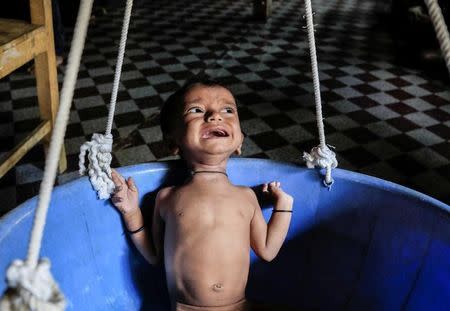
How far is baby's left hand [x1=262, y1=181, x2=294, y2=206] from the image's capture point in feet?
3.71

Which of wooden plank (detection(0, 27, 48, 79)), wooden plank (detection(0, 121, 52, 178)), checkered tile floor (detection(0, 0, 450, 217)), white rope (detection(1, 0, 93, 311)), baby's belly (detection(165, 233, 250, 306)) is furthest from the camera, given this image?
checkered tile floor (detection(0, 0, 450, 217))

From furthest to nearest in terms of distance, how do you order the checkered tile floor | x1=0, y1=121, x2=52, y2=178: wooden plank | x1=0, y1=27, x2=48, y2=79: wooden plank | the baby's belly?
the checkered tile floor, x1=0, y1=121, x2=52, y2=178: wooden plank, x1=0, y1=27, x2=48, y2=79: wooden plank, the baby's belly

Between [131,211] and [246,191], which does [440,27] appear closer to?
[246,191]

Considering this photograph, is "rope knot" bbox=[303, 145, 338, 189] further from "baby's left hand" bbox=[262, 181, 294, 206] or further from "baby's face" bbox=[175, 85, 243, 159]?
"baby's face" bbox=[175, 85, 243, 159]

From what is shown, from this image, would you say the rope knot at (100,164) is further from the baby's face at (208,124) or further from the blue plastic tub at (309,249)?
the baby's face at (208,124)

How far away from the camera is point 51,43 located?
5.49 feet

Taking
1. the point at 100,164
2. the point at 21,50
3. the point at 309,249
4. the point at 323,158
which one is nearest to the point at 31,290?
the point at 100,164

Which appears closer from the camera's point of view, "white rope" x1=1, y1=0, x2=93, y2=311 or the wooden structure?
"white rope" x1=1, y1=0, x2=93, y2=311

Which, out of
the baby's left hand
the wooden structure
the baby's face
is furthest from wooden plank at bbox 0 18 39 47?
the baby's left hand

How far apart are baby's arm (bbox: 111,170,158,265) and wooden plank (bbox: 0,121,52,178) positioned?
2.15 ft

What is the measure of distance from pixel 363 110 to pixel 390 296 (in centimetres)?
172

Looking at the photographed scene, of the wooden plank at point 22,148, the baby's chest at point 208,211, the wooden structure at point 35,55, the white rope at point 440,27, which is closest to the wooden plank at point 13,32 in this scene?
the wooden structure at point 35,55

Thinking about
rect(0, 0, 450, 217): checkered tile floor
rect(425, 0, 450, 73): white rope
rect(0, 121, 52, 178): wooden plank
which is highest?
rect(425, 0, 450, 73): white rope

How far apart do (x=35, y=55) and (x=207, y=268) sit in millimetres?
1079
